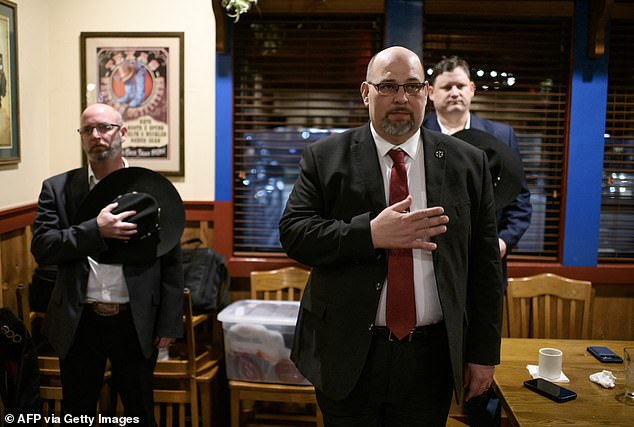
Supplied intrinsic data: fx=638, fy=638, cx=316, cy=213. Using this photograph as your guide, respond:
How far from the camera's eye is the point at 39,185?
3.29 meters

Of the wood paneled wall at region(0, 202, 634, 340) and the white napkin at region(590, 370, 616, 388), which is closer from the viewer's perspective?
the white napkin at region(590, 370, 616, 388)

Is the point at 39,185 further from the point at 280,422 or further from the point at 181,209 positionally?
the point at 280,422

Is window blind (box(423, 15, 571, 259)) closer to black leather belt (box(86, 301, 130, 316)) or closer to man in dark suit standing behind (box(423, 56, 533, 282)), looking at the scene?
man in dark suit standing behind (box(423, 56, 533, 282))

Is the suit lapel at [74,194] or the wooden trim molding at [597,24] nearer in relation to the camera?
the suit lapel at [74,194]

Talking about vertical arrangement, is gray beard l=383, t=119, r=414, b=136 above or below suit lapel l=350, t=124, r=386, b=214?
above

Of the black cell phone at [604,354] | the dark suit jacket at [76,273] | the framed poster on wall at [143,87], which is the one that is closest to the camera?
the black cell phone at [604,354]

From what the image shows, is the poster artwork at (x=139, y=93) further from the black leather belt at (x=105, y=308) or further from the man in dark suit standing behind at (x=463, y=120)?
the man in dark suit standing behind at (x=463, y=120)

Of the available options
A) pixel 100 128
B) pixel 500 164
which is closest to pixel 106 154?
pixel 100 128

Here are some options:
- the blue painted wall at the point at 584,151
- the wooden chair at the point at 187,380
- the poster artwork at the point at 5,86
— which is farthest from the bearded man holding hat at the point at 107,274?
the blue painted wall at the point at 584,151

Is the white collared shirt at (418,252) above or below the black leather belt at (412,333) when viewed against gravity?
above

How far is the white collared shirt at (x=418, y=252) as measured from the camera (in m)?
1.71

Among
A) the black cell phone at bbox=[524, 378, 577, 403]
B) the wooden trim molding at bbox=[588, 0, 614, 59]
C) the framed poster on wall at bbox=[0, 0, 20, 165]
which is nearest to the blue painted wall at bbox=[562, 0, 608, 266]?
the wooden trim molding at bbox=[588, 0, 614, 59]

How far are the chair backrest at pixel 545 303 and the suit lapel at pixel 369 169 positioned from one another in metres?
1.48

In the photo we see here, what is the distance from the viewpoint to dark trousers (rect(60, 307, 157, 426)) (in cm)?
238
